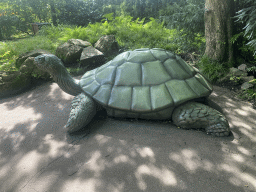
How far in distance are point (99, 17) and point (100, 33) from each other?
586cm

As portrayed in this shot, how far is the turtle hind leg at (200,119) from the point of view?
235cm

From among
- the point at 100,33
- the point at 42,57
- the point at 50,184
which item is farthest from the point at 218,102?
the point at 100,33

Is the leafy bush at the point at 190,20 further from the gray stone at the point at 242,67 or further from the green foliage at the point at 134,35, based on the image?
the gray stone at the point at 242,67

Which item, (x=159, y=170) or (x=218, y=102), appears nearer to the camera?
(x=159, y=170)

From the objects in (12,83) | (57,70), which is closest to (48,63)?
(57,70)

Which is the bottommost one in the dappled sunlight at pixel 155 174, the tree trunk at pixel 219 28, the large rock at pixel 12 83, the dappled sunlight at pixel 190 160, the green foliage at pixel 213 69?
the large rock at pixel 12 83

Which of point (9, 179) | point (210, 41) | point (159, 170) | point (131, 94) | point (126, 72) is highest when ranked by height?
point (210, 41)

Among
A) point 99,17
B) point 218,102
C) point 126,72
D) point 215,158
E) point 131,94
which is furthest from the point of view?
point 99,17

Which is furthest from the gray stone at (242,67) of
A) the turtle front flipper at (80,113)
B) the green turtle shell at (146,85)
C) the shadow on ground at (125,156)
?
the turtle front flipper at (80,113)

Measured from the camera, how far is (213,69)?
4.21 metres

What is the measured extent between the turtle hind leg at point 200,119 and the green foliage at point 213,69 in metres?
2.06

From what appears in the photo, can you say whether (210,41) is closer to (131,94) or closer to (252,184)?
(131,94)

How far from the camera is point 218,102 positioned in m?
3.24

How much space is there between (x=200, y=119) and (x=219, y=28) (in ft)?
10.1
